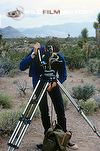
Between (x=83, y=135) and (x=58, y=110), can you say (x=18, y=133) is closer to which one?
(x=58, y=110)

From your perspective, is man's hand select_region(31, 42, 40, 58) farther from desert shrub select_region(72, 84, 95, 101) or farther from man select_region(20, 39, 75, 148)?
desert shrub select_region(72, 84, 95, 101)

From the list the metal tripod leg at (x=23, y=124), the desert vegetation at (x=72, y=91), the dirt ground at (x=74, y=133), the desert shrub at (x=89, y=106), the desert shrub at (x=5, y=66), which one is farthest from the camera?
the desert shrub at (x=5, y=66)

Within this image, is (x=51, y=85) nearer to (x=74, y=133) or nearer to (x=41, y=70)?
(x=41, y=70)

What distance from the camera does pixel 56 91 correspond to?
6883 millimetres

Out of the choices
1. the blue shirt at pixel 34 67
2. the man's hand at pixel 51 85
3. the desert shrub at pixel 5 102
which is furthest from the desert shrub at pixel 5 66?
the man's hand at pixel 51 85

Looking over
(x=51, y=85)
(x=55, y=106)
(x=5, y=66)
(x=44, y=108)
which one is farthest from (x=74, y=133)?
(x=5, y=66)

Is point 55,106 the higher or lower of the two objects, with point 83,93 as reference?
higher

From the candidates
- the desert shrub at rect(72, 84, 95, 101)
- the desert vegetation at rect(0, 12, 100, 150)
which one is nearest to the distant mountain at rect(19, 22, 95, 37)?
the desert vegetation at rect(0, 12, 100, 150)

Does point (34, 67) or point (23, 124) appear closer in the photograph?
point (23, 124)

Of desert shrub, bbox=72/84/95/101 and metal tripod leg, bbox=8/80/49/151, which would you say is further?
desert shrub, bbox=72/84/95/101

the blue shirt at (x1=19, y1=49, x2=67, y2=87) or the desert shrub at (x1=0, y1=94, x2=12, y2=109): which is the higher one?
the blue shirt at (x1=19, y1=49, x2=67, y2=87)

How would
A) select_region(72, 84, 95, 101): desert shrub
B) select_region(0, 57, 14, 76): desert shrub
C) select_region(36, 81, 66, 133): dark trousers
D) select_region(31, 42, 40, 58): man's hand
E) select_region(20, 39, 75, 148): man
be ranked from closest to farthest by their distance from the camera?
select_region(31, 42, 40, 58): man's hand, select_region(20, 39, 75, 148): man, select_region(36, 81, 66, 133): dark trousers, select_region(72, 84, 95, 101): desert shrub, select_region(0, 57, 14, 76): desert shrub

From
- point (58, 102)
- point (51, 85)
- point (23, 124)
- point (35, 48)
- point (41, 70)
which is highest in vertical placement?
point (35, 48)

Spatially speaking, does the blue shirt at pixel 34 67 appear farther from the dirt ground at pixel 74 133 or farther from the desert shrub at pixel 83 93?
the desert shrub at pixel 83 93
